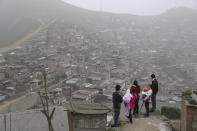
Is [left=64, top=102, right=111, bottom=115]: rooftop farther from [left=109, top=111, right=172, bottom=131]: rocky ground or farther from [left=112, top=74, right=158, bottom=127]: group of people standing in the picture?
[left=109, top=111, right=172, bottom=131]: rocky ground

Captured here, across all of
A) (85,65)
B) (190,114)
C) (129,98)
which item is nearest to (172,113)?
(190,114)

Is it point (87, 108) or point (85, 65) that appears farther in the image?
point (85, 65)

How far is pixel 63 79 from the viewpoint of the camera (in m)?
18.7

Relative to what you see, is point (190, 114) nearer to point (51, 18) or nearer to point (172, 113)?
point (172, 113)

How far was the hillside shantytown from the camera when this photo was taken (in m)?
4.76

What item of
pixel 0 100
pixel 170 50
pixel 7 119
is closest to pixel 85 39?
pixel 170 50

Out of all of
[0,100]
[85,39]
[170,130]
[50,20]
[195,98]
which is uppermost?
[50,20]

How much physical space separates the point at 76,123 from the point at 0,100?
1221 centimetres

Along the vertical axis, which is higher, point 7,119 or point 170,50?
point 170,50

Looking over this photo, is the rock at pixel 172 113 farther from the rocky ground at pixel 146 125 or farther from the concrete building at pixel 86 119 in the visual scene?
the concrete building at pixel 86 119

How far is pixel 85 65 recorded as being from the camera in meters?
22.8

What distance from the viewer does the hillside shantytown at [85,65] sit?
4762 millimetres

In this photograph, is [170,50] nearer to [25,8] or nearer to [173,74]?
[173,74]

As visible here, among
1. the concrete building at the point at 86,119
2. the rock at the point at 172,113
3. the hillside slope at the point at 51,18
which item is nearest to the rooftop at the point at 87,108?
the concrete building at the point at 86,119
